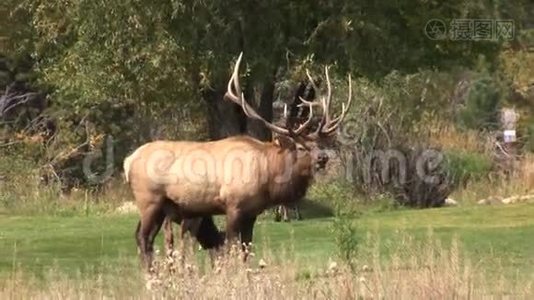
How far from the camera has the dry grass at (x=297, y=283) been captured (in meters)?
10.1

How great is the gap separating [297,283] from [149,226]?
14.4 ft

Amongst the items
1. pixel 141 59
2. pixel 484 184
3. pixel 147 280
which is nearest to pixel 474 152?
pixel 484 184

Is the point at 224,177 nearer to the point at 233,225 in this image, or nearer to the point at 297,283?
the point at 233,225

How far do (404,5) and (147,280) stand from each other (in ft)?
46.0

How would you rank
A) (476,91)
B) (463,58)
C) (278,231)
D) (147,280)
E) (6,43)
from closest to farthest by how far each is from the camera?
1. (147,280)
2. (278,231)
3. (463,58)
4. (6,43)
5. (476,91)

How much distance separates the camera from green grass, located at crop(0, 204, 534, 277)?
1492cm

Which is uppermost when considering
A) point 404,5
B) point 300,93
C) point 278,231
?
point 404,5

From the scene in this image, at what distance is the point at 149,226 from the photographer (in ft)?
48.9

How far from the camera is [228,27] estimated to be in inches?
868

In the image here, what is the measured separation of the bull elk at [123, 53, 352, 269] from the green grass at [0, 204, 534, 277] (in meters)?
0.52

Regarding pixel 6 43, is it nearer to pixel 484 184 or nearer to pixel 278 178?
pixel 484 184

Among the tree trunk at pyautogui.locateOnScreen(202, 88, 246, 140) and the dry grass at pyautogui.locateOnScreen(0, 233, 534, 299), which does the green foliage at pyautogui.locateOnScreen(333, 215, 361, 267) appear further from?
the tree trunk at pyautogui.locateOnScreen(202, 88, 246, 140)

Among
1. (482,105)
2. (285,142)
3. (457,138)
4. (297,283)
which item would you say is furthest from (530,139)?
(297,283)

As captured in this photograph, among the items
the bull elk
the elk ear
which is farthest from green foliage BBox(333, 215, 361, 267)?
the elk ear
